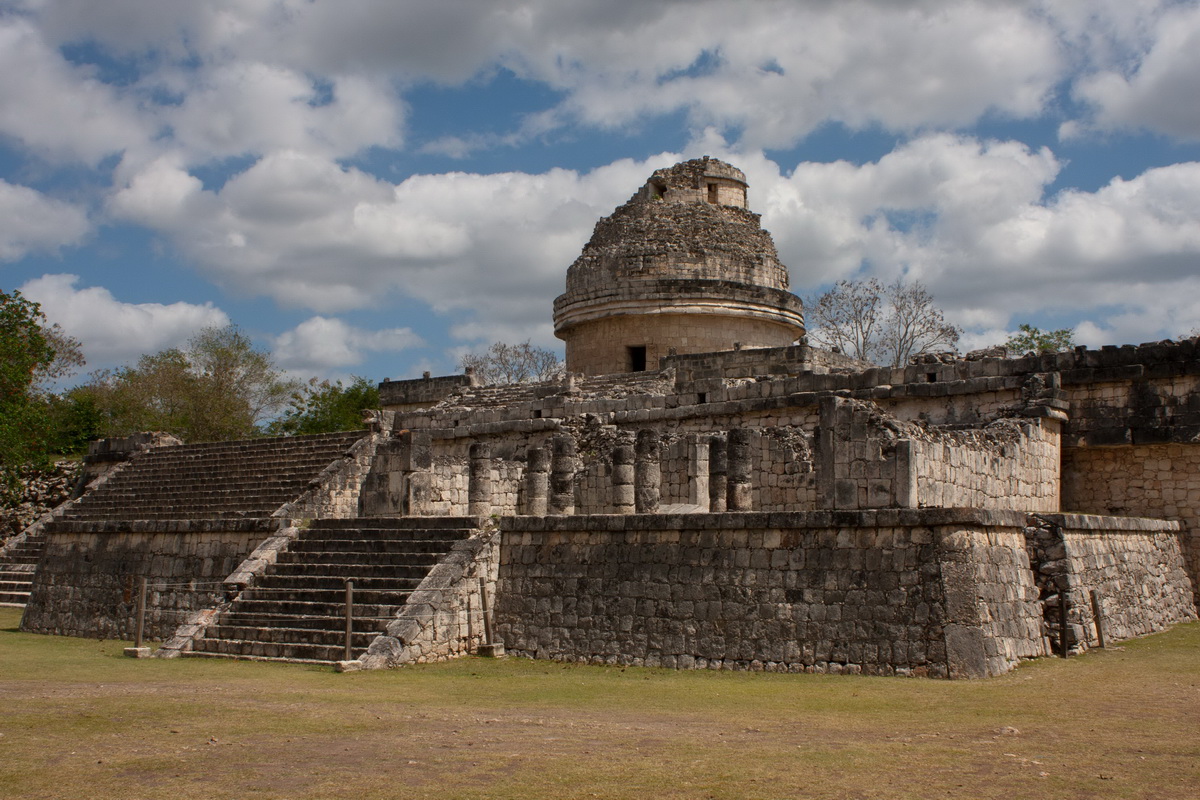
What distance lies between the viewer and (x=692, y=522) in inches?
477

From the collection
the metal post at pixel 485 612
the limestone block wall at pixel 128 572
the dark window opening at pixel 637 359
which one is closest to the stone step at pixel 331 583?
the metal post at pixel 485 612

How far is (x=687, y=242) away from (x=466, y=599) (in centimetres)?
1320

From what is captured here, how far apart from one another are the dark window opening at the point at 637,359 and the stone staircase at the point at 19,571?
1204 centimetres

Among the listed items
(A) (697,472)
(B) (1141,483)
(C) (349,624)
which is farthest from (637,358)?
(C) (349,624)

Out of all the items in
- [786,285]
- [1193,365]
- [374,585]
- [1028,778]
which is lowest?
[1028,778]

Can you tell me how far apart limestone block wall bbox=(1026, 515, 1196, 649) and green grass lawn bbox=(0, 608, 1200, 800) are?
Answer: 25.8 inches

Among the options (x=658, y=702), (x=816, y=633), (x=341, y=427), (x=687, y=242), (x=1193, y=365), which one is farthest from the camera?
(x=341, y=427)

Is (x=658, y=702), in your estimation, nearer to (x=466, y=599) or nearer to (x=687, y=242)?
(x=466, y=599)

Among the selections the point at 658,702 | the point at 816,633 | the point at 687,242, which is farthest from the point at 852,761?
the point at 687,242

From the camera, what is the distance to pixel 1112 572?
42.7 feet

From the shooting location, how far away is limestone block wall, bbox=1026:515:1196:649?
11.8 m

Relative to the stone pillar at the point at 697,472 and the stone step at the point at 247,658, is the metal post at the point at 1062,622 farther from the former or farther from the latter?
the stone step at the point at 247,658

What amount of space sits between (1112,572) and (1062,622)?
6.08 ft

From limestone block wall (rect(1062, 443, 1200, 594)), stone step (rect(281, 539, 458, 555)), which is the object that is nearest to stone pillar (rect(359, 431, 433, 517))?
stone step (rect(281, 539, 458, 555))
